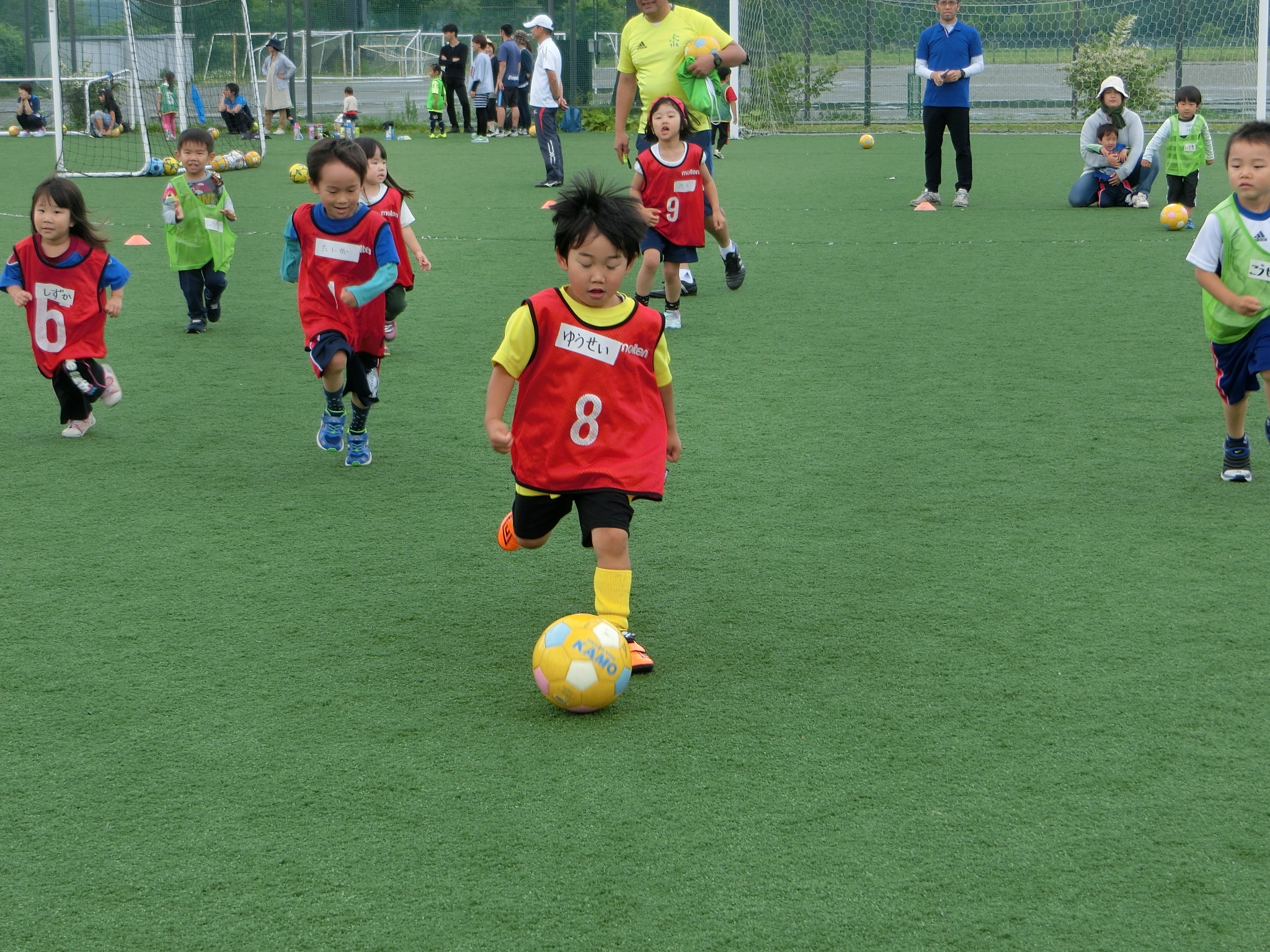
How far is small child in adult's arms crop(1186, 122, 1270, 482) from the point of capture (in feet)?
17.2

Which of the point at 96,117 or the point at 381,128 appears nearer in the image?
the point at 96,117

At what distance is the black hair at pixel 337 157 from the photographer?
571 cm

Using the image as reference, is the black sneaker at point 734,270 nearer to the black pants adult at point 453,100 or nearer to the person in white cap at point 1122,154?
the person in white cap at point 1122,154

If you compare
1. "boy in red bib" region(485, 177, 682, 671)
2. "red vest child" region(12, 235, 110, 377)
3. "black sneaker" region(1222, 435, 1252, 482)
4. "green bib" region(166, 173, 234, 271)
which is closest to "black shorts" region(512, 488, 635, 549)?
"boy in red bib" region(485, 177, 682, 671)

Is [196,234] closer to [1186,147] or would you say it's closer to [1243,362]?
[1243,362]

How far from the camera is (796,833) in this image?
3021 millimetres

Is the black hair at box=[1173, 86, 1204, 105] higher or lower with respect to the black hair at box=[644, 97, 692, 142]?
higher

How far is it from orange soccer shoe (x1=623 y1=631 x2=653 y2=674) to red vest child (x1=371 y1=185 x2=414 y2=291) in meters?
2.59

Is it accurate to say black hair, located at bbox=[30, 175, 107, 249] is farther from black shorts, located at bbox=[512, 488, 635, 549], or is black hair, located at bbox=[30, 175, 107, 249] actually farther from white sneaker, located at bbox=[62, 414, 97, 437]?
black shorts, located at bbox=[512, 488, 635, 549]

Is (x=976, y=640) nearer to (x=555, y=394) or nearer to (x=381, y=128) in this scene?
(x=555, y=394)

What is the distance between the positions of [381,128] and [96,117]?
6.68 metres

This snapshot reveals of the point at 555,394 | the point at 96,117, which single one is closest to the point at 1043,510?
the point at 555,394

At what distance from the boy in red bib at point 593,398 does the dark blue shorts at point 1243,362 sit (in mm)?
2615

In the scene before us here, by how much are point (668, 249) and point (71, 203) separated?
3740 millimetres
